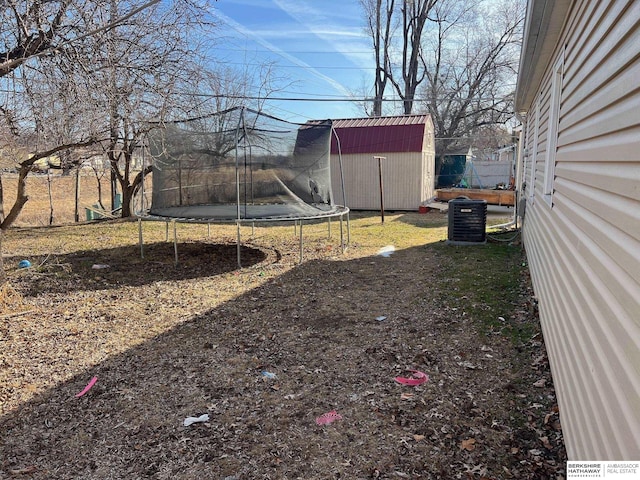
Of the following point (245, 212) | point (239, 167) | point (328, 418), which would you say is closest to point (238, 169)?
point (239, 167)

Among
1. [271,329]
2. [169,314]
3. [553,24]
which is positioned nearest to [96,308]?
[169,314]

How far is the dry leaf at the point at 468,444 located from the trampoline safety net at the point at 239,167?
16.0ft

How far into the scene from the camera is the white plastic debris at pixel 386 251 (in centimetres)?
776

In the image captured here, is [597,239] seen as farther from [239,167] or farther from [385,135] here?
[385,135]

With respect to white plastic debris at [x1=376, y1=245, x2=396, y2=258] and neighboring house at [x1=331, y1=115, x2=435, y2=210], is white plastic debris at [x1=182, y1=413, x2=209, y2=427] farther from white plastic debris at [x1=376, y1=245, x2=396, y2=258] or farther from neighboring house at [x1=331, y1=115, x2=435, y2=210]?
neighboring house at [x1=331, y1=115, x2=435, y2=210]

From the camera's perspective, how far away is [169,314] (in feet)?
15.4

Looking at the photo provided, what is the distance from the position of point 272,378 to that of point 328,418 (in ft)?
2.23

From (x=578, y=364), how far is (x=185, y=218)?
5.99m

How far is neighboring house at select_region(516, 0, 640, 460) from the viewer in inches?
55.1

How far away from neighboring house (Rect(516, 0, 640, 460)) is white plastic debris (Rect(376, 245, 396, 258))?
4244mm

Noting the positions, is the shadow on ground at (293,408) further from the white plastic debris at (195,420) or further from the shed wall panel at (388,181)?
the shed wall panel at (388,181)

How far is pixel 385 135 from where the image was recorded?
15242 millimetres

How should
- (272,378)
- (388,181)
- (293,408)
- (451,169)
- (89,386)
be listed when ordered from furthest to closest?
1. (451,169)
2. (388,181)
3. (272,378)
4. (89,386)
5. (293,408)

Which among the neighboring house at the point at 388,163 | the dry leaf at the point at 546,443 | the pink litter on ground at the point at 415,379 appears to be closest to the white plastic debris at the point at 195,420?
the pink litter on ground at the point at 415,379
